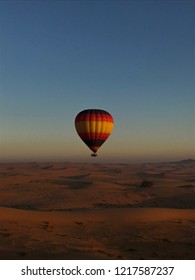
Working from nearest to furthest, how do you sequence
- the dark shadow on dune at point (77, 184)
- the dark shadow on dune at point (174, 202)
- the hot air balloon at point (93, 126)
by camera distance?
the dark shadow on dune at point (174, 202), the hot air balloon at point (93, 126), the dark shadow on dune at point (77, 184)

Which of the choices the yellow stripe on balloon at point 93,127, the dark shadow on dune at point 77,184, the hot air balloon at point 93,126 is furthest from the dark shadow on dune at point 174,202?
the dark shadow on dune at point 77,184

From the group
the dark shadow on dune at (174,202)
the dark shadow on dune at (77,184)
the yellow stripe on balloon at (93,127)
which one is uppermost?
the yellow stripe on balloon at (93,127)

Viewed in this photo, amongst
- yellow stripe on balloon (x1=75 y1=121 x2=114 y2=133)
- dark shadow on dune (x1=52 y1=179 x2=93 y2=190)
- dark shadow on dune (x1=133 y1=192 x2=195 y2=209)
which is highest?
yellow stripe on balloon (x1=75 y1=121 x2=114 y2=133)

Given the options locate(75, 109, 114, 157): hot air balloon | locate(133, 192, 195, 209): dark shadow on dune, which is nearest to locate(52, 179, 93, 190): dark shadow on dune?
locate(75, 109, 114, 157): hot air balloon

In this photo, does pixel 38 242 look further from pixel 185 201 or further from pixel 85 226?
pixel 185 201

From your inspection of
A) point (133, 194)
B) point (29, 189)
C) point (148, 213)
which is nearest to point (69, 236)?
point (148, 213)

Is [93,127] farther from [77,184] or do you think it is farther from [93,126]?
[77,184]

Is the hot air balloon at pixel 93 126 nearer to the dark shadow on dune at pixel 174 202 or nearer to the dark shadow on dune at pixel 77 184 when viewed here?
the dark shadow on dune at pixel 174 202

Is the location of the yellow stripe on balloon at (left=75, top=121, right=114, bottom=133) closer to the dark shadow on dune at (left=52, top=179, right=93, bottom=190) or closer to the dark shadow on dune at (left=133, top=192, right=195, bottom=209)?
the dark shadow on dune at (left=133, top=192, right=195, bottom=209)
